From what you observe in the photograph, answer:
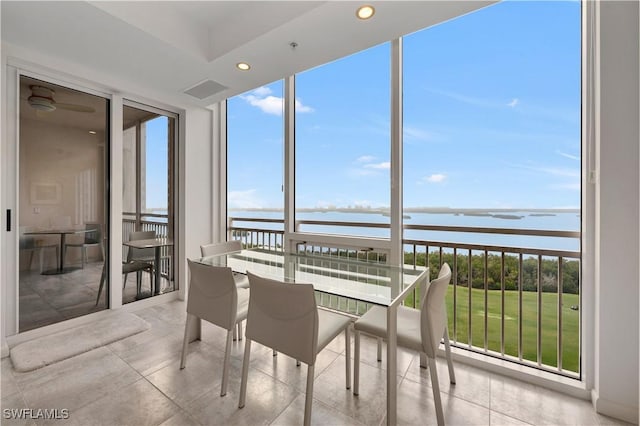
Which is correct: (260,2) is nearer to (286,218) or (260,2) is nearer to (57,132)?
(286,218)

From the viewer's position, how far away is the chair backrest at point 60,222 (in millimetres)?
2369

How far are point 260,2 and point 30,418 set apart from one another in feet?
9.94

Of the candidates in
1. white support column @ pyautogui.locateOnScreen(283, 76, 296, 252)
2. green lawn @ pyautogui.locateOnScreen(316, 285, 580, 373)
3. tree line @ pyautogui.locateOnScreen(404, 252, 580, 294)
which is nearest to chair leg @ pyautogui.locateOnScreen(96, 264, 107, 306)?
white support column @ pyautogui.locateOnScreen(283, 76, 296, 252)

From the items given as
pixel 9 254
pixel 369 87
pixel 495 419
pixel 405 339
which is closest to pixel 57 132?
pixel 9 254

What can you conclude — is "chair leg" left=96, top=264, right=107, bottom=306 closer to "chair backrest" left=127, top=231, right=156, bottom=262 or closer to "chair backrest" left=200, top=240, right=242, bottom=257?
"chair backrest" left=127, top=231, right=156, bottom=262

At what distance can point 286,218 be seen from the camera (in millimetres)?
3066

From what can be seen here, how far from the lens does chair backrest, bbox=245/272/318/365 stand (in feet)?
4.35

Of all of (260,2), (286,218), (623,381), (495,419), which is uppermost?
(260,2)

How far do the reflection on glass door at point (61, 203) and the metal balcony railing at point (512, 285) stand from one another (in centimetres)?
222

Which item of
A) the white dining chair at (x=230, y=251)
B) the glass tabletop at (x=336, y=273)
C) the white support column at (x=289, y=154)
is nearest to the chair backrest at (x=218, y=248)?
the white dining chair at (x=230, y=251)

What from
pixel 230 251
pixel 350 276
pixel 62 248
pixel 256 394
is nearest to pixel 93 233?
pixel 62 248

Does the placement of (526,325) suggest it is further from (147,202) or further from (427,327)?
(147,202)

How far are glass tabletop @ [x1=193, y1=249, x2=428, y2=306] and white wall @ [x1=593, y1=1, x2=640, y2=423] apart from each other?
1.02m

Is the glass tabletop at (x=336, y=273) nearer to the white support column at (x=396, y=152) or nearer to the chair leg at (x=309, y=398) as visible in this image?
the white support column at (x=396, y=152)
